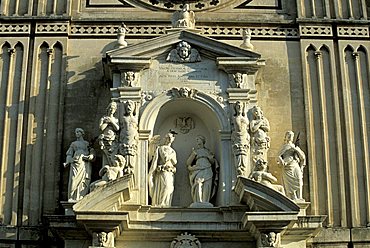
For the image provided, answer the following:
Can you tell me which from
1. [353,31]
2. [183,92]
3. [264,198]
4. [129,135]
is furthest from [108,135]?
[353,31]

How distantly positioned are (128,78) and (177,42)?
114 centimetres

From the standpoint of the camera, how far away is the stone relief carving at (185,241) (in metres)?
13.2

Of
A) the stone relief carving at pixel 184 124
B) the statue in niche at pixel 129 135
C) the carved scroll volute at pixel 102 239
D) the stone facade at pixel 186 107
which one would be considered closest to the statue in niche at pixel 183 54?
the stone facade at pixel 186 107

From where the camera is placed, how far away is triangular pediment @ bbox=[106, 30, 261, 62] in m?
14.4

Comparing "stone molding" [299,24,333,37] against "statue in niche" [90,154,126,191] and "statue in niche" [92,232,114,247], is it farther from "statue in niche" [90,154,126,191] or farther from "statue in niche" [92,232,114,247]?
"statue in niche" [92,232,114,247]

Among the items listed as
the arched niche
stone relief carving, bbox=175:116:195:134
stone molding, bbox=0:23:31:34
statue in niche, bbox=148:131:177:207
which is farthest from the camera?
stone molding, bbox=0:23:31:34

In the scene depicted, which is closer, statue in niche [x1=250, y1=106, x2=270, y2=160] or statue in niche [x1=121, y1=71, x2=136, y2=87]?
statue in niche [x1=250, y1=106, x2=270, y2=160]

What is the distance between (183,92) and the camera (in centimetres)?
1421

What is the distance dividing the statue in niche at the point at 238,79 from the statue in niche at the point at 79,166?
2806 mm

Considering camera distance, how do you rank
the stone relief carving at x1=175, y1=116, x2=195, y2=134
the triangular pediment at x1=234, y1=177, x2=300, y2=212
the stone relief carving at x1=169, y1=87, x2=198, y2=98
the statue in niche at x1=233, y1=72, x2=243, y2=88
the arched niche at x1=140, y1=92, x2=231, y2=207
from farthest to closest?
the stone relief carving at x1=175, y1=116, x2=195, y2=134
the statue in niche at x1=233, y1=72, x2=243, y2=88
the stone relief carving at x1=169, y1=87, x2=198, y2=98
the arched niche at x1=140, y1=92, x2=231, y2=207
the triangular pediment at x1=234, y1=177, x2=300, y2=212

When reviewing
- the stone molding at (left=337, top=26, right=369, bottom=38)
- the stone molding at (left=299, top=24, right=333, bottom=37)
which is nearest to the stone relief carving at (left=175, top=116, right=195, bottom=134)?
the stone molding at (left=299, top=24, right=333, bottom=37)

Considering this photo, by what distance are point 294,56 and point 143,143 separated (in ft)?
11.4

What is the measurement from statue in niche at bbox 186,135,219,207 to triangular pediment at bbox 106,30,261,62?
5.56 feet

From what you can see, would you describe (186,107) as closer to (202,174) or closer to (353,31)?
(202,174)
